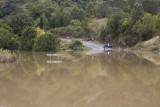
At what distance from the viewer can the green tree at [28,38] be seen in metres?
45.4

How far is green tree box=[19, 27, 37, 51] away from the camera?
4541 cm

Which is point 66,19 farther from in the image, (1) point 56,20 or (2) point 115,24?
(2) point 115,24

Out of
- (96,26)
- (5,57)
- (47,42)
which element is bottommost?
(5,57)

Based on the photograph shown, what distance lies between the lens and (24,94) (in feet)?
38.6

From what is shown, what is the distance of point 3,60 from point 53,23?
68.2 m

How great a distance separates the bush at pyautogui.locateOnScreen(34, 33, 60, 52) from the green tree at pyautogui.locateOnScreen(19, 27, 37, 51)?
3154mm

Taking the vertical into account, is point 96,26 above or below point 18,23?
below

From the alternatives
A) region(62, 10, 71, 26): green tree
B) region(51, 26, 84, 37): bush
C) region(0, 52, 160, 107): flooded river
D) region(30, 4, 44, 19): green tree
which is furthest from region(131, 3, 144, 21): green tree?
region(30, 4, 44, 19): green tree

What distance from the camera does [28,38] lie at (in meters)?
45.6

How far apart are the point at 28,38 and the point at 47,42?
19.3 ft

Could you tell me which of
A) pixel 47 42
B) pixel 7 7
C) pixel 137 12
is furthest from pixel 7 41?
pixel 7 7

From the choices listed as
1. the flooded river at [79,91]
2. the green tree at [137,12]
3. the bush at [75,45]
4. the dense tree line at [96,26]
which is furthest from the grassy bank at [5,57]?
the green tree at [137,12]

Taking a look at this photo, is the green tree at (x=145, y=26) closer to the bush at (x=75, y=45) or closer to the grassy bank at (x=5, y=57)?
the bush at (x=75, y=45)

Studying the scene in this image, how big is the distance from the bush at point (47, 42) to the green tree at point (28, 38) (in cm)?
315
